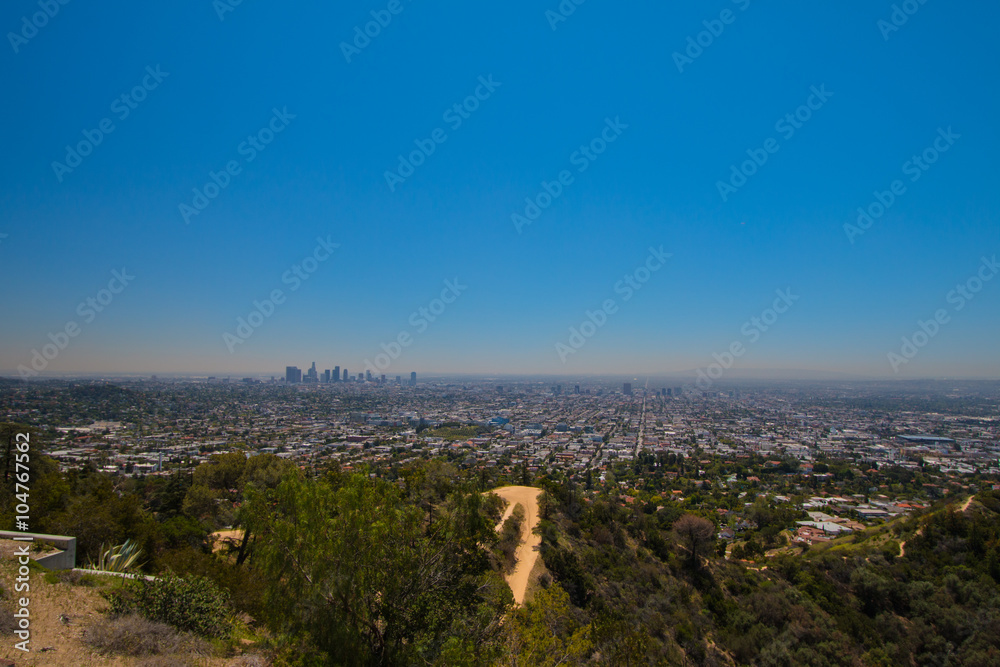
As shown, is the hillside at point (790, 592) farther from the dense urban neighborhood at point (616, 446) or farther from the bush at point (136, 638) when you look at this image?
the bush at point (136, 638)

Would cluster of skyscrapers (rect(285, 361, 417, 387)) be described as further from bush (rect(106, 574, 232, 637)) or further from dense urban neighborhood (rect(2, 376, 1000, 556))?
bush (rect(106, 574, 232, 637))

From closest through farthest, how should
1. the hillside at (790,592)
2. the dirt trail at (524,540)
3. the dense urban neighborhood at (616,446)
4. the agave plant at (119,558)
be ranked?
the agave plant at (119,558) → the hillside at (790,592) → the dirt trail at (524,540) → the dense urban neighborhood at (616,446)

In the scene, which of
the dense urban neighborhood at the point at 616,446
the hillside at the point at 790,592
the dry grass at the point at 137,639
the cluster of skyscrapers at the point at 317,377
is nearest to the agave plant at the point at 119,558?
the dry grass at the point at 137,639

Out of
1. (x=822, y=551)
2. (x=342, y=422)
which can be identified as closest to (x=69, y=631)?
(x=822, y=551)

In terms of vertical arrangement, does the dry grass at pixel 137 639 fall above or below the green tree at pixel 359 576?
below

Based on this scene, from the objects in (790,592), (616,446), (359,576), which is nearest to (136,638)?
(359,576)

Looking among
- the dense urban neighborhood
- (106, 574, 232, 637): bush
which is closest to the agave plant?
(106, 574, 232, 637): bush

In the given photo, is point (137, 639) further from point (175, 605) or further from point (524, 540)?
point (524, 540)
